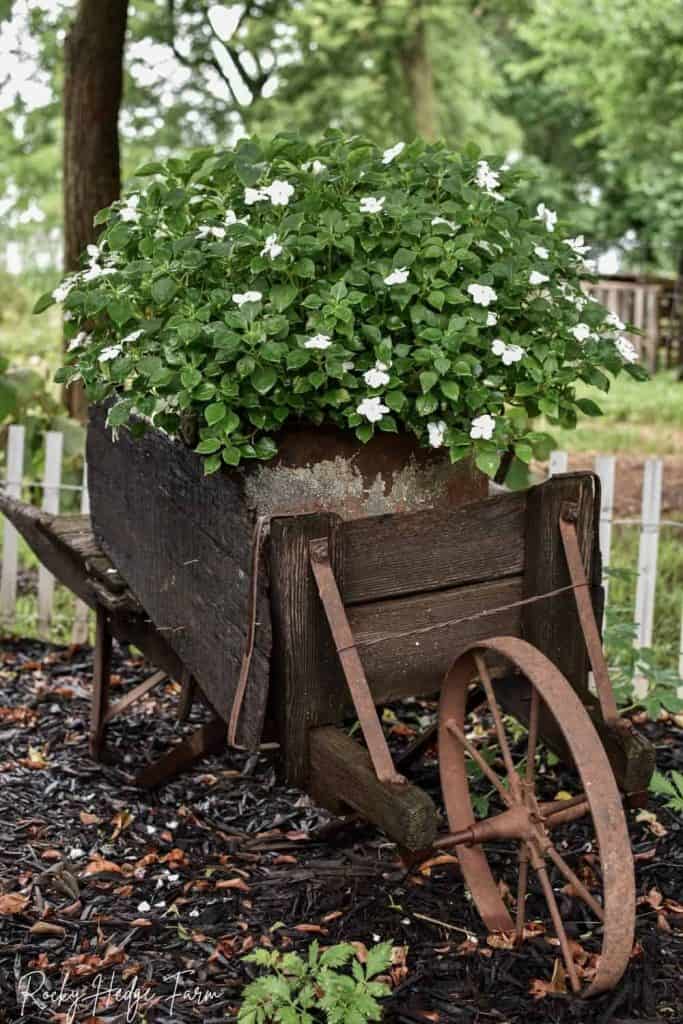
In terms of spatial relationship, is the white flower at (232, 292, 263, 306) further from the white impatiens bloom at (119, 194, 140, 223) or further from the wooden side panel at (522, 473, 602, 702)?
the wooden side panel at (522, 473, 602, 702)

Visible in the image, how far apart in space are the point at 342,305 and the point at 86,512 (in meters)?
2.37

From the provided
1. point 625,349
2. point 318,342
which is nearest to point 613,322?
point 625,349

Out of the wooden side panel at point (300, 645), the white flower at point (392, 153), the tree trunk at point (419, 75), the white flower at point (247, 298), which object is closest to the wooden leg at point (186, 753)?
the wooden side panel at point (300, 645)

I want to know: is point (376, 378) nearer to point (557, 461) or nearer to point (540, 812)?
point (540, 812)

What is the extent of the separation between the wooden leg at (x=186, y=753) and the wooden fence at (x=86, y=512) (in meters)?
1.43

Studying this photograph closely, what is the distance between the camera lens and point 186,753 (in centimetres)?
262

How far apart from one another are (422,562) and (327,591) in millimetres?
235

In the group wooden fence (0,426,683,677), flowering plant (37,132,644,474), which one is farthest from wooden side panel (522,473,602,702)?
wooden fence (0,426,683,677)

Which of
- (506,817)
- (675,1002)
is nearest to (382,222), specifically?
(506,817)

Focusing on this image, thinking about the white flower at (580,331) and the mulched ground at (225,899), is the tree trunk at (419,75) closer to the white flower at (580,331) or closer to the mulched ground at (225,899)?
the mulched ground at (225,899)

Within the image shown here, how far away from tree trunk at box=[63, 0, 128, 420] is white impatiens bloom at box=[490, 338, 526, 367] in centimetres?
314

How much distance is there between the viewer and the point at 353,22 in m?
8.74

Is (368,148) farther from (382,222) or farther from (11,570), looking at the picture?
(11,570)

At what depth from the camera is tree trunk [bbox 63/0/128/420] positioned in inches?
190
